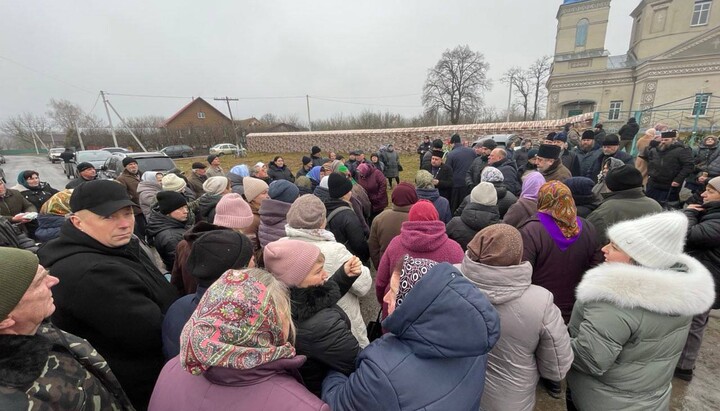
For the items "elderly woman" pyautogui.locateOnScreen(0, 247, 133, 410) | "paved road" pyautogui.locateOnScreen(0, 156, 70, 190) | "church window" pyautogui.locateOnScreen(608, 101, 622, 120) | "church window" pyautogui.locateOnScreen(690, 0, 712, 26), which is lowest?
"paved road" pyautogui.locateOnScreen(0, 156, 70, 190)

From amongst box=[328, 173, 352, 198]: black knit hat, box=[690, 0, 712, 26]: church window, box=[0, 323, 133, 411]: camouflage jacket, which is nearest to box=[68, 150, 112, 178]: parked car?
box=[328, 173, 352, 198]: black knit hat

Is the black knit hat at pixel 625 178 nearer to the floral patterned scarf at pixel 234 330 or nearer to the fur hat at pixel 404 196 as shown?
the fur hat at pixel 404 196

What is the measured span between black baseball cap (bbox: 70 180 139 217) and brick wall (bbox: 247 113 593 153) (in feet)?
56.2

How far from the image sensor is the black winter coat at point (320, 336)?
4.58 ft

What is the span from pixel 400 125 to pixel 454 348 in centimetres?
3707

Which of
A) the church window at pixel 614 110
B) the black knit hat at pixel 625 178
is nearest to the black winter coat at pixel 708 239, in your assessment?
the black knit hat at pixel 625 178

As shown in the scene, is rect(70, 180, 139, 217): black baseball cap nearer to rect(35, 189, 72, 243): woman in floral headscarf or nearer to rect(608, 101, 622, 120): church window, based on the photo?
rect(35, 189, 72, 243): woman in floral headscarf

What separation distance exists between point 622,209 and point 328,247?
269 cm

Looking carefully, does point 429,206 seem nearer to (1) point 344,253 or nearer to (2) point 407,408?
(1) point 344,253

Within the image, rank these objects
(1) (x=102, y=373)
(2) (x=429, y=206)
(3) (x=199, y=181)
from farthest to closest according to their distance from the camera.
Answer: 1. (3) (x=199, y=181)
2. (2) (x=429, y=206)
3. (1) (x=102, y=373)

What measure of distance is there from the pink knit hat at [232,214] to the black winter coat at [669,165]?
695 centimetres

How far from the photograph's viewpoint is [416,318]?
1105 mm

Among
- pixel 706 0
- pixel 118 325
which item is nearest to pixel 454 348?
pixel 118 325

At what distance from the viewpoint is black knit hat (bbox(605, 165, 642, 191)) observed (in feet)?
9.02
